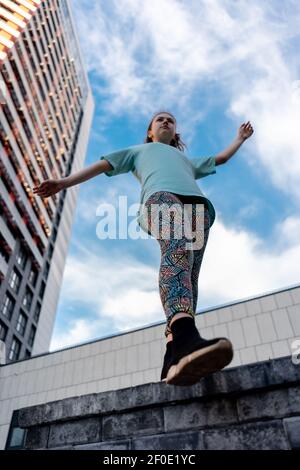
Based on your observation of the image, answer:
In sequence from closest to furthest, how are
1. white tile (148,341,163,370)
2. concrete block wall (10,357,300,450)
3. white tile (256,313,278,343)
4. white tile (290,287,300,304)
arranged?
concrete block wall (10,357,300,450), white tile (256,313,278,343), white tile (290,287,300,304), white tile (148,341,163,370)

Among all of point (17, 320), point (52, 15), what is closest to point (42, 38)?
point (52, 15)

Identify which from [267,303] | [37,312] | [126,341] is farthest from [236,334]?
[37,312]

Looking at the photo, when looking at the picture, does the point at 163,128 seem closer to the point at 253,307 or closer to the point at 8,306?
the point at 253,307

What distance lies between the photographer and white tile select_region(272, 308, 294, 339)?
11828 millimetres

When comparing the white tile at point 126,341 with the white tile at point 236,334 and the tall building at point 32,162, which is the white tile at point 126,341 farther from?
the tall building at point 32,162

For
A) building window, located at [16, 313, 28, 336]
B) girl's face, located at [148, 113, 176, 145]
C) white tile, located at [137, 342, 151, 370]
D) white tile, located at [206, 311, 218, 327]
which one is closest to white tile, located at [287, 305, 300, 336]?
white tile, located at [206, 311, 218, 327]

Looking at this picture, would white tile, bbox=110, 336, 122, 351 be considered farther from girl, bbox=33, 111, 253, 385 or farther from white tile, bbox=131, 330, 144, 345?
girl, bbox=33, 111, 253, 385

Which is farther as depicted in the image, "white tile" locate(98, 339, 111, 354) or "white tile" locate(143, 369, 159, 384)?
"white tile" locate(98, 339, 111, 354)

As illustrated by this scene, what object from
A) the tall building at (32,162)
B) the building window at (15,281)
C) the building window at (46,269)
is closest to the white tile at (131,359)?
the tall building at (32,162)

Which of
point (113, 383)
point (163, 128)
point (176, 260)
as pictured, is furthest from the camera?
point (113, 383)

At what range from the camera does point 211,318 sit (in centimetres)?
1359

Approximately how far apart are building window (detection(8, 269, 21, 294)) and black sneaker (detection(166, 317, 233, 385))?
34.4m

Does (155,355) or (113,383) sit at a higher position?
(155,355)

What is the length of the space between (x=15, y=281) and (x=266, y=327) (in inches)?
1132
